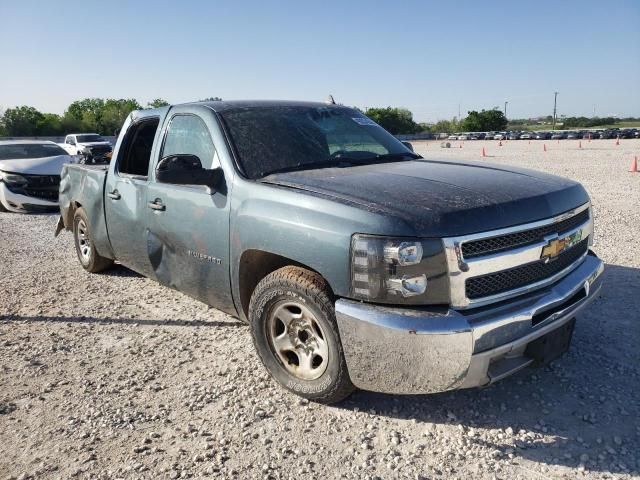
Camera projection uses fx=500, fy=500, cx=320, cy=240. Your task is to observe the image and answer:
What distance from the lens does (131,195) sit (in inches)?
173

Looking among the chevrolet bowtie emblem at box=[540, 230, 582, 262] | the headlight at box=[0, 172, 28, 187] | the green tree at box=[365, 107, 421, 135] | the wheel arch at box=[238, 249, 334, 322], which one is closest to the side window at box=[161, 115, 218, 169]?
the wheel arch at box=[238, 249, 334, 322]

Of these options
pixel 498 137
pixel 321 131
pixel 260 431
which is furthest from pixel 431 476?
pixel 498 137

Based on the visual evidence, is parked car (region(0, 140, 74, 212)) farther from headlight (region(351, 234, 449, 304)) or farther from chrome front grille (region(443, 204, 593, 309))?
chrome front grille (region(443, 204, 593, 309))

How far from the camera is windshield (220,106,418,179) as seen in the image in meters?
3.50

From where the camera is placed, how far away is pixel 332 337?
276 cm

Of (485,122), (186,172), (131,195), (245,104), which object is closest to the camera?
(186,172)

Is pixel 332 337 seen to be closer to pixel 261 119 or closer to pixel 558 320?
pixel 558 320

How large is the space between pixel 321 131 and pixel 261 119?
1.58ft

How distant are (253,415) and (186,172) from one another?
158cm

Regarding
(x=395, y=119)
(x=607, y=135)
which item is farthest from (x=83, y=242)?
(x=395, y=119)

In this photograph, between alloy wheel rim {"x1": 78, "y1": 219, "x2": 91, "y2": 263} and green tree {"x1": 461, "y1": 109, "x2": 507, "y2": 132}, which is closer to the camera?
alloy wheel rim {"x1": 78, "y1": 219, "x2": 91, "y2": 263}

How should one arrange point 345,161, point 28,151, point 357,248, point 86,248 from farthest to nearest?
point 28,151 < point 86,248 < point 345,161 < point 357,248

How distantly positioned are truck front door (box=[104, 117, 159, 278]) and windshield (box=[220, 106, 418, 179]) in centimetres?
112

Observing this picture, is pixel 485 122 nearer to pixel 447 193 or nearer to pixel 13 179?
pixel 13 179
